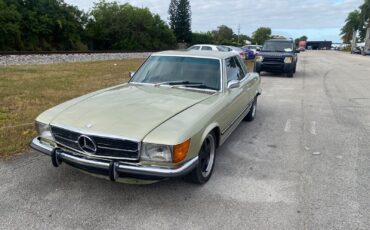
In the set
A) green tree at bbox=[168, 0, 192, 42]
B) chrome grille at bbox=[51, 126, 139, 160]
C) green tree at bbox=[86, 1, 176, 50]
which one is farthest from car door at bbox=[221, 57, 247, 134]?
green tree at bbox=[168, 0, 192, 42]

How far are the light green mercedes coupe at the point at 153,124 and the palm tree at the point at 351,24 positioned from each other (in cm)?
10772

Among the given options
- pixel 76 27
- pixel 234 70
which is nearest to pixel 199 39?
pixel 76 27

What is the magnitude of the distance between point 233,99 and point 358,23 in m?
114

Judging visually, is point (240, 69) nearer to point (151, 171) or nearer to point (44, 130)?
point (151, 171)

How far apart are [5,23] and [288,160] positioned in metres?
29.2

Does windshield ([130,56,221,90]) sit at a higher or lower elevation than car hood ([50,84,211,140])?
higher

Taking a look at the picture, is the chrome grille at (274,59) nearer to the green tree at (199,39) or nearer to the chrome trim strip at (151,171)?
the chrome trim strip at (151,171)

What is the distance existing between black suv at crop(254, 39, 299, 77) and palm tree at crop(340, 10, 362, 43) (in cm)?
9561

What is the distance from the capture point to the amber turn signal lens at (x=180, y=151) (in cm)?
287

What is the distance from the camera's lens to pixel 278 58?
14.5 m

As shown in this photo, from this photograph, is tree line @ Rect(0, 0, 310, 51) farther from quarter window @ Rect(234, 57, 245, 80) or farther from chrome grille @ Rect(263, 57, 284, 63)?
quarter window @ Rect(234, 57, 245, 80)

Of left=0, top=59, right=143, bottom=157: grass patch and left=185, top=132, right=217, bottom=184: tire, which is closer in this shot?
left=185, top=132, right=217, bottom=184: tire

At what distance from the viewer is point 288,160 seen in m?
4.48

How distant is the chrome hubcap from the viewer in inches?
142
